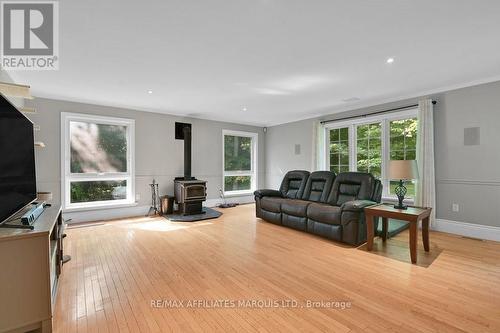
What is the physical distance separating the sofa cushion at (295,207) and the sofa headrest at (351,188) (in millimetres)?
561

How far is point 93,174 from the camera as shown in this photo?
4.75 metres

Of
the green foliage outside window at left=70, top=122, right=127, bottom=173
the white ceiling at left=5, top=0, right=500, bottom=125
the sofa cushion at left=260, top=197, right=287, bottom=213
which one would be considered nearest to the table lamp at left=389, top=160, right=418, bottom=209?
the white ceiling at left=5, top=0, right=500, bottom=125

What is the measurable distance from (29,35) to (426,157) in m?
5.55

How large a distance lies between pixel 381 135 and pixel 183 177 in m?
4.48

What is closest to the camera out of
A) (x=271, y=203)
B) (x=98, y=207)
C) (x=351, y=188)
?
(x=351, y=188)

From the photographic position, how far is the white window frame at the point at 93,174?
174 inches

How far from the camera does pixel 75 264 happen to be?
2705 millimetres

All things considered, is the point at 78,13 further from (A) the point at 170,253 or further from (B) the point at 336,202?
(B) the point at 336,202

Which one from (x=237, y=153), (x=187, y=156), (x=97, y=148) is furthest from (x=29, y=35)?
(x=237, y=153)

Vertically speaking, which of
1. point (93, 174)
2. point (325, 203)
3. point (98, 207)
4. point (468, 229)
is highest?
point (93, 174)

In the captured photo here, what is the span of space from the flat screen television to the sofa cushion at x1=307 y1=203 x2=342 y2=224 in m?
3.47

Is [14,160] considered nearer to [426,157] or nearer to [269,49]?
[269,49]

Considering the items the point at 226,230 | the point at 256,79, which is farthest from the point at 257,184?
the point at 256,79

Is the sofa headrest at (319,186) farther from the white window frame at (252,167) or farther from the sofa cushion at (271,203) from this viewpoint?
the white window frame at (252,167)
